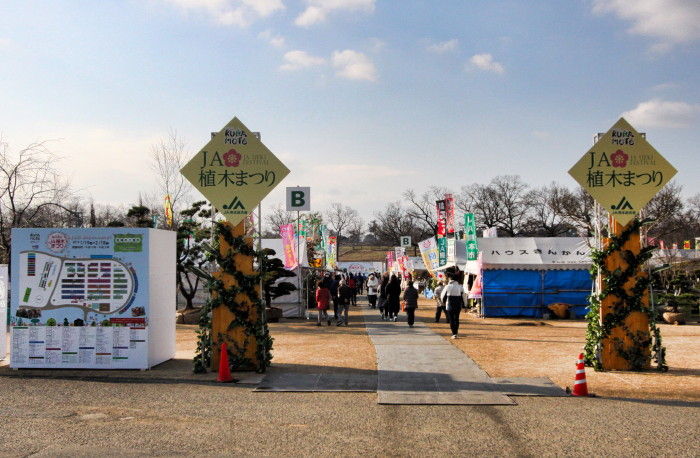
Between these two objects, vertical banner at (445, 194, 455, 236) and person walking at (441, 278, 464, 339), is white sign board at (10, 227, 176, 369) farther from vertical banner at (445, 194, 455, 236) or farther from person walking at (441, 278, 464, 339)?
vertical banner at (445, 194, 455, 236)

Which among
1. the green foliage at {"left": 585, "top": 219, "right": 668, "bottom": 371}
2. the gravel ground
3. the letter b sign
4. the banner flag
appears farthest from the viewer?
the banner flag

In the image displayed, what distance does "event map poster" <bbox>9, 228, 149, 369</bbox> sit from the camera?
38.1ft

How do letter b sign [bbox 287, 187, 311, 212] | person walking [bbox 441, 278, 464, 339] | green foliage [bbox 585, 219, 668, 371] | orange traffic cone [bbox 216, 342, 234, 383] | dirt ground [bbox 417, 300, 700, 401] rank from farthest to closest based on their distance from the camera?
letter b sign [bbox 287, 187, 311, 212] → person walking [bbox 441, 278, 464, 339] → green foliage [bbox 585, 219, 668, 371] → orange traffic cone [bbox 216, 342, 234, 383] → dirt ground [bbox 417, 300, 700, 401]

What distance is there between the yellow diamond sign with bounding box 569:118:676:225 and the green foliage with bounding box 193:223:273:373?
5.91 m

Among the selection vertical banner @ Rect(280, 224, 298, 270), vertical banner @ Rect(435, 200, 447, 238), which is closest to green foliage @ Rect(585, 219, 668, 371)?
vertical banner @ Rect(280, 224, 298, 270)

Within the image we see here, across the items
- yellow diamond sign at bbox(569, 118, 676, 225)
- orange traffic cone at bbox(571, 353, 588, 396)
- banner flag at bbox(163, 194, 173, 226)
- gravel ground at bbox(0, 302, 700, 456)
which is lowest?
gravel ground at bbox(0, 302, 700, 456)

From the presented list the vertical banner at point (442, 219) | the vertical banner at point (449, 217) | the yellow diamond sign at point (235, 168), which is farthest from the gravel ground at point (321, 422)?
the vertical banner at point (442, 219)

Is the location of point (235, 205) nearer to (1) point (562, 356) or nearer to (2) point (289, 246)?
(1) point (562, 356)

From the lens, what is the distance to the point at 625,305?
37.8ft

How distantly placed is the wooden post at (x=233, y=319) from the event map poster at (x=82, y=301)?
124 centimetres

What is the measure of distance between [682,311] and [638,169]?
47.0 feet

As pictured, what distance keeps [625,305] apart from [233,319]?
6674 millimetres

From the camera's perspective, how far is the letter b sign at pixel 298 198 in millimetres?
22859

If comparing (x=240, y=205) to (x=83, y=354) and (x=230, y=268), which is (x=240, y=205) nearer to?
(x=230, y=268)
